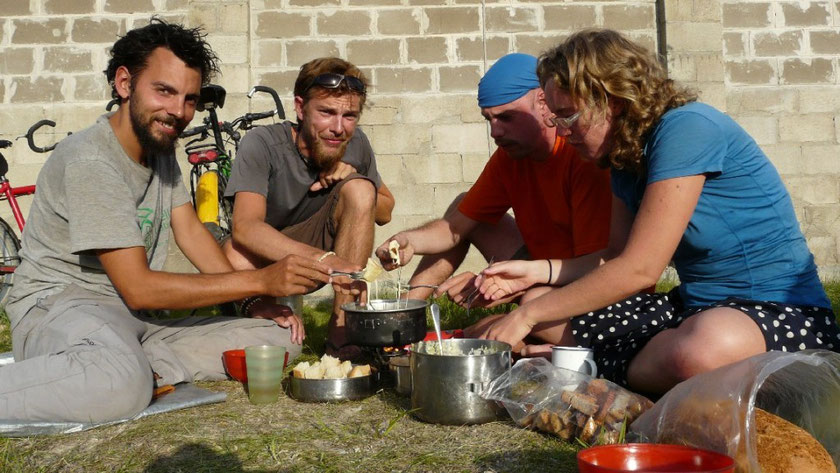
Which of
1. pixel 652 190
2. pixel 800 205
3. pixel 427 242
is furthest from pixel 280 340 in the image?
pixel 800 205

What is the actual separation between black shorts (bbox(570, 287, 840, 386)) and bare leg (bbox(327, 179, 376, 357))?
1340 millimetres

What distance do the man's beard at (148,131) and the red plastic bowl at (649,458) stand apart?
2517 mm

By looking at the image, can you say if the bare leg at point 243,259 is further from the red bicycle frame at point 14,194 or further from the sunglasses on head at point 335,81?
the red bicycle frame at point 14,194

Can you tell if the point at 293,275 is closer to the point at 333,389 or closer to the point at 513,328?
the point at 333,389

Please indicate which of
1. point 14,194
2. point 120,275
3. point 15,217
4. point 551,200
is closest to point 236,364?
point 120,275

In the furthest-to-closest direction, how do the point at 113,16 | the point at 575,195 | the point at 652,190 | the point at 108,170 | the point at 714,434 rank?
1. the point at 113,16
2. the point at 575,195
3. the point at 108,170
4. the point at 652,190
5. the point at 714,434

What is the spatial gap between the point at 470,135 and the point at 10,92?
4.06 metres

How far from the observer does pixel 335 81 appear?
15.7 ft

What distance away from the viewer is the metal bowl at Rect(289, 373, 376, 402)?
367 centimetres

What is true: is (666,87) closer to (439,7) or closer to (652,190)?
(652,190)

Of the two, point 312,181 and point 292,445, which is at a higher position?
point 312,181

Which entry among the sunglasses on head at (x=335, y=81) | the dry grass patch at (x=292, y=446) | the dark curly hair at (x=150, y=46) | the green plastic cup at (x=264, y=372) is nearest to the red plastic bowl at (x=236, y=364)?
the green plastic cup at (x=264, y=372)

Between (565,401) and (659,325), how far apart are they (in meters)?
0.67

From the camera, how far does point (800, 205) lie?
26.4ft
